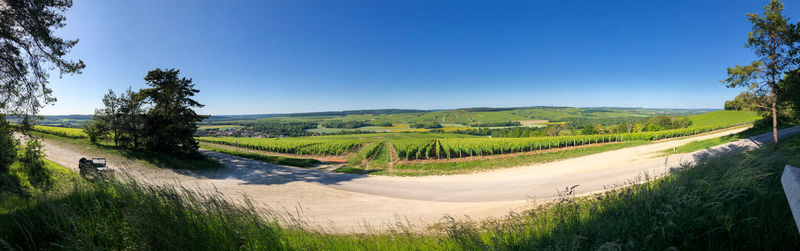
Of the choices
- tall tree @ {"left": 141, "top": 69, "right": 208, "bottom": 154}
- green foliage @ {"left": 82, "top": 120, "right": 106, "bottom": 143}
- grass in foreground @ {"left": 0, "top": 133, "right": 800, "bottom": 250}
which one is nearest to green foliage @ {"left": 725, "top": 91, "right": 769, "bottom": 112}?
grass in foreground @ {"left": 0, "top": 133, "right": 800, "bottom": 250}

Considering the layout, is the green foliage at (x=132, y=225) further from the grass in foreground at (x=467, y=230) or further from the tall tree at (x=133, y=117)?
the tall tree at (x=133, y=117)

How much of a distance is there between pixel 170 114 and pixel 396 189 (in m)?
18.8

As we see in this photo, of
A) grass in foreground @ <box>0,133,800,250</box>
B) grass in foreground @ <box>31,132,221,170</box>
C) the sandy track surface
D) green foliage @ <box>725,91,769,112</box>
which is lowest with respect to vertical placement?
the sandy track surface

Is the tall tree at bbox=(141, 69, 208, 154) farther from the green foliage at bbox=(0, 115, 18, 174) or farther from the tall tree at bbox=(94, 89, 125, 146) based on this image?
the green foliage at bbox=(0, 115, 18, 174)

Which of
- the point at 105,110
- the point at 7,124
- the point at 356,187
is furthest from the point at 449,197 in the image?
the point at 105,110

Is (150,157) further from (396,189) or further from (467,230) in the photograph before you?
(467,230)

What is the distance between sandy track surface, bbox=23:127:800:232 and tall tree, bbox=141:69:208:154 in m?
2.80

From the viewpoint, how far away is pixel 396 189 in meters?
14.6

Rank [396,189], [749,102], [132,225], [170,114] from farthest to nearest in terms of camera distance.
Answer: [170,114] < [396,189] < [749,102] < [132,225]

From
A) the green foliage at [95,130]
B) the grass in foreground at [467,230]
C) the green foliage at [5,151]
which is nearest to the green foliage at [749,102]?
the grass in foreground at [467,230]

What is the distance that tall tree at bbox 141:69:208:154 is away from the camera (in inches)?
717

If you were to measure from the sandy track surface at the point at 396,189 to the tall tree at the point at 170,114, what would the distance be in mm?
2799

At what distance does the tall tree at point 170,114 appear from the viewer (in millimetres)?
18203

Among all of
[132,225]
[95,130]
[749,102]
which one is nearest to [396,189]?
[132,225]
